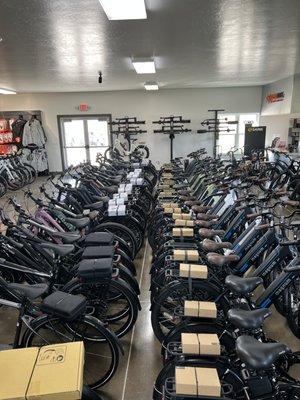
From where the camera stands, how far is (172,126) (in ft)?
29.5

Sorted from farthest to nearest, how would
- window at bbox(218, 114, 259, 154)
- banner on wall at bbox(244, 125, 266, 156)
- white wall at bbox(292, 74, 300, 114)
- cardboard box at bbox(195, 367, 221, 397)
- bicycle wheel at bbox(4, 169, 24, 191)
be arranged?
window at bbox(218, 114, 259, 154), banner on wall at bbox(244, 125, 266, 156), bicycle wheel at bbox(4, 169, 24, 191), white wall at bbox(292, 74, 300, 114), cardboard box at bbox(195, 367, 221, 397)

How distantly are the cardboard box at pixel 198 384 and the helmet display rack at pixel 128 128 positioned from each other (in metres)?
8.29

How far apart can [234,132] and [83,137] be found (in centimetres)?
491

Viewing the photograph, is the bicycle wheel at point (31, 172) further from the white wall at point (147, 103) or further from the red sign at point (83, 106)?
the red sign at point (83, 106)

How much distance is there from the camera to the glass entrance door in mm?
9797

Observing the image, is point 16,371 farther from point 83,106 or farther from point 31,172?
point 83,106

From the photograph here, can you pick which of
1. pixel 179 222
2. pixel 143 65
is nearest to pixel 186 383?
pixel 179 222

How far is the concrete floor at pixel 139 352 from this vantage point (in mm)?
1908

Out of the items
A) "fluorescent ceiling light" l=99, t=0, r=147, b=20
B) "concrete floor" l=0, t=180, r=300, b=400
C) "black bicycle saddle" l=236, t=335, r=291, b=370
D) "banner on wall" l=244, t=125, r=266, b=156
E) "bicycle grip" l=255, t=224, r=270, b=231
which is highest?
"fluorescent ceiling light" l=99, t=0, r=147, b=20

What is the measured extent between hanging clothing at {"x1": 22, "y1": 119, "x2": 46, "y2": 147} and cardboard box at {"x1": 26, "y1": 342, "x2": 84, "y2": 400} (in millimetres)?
8896

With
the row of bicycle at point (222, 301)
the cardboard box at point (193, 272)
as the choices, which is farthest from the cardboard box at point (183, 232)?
the cardboard box at point (193, 272)

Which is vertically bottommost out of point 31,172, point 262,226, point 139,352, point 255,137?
point 139,352

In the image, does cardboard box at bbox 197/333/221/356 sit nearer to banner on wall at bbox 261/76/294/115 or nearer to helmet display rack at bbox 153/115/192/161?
banner on wall at bbox 261/76/294/115

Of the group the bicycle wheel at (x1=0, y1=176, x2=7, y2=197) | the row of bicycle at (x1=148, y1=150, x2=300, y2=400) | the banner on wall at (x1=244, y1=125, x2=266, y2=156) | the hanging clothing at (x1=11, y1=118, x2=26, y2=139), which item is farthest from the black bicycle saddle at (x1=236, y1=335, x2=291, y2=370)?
the hanging clothing at (x1=11, y1=118, x2=26, y2=139)
